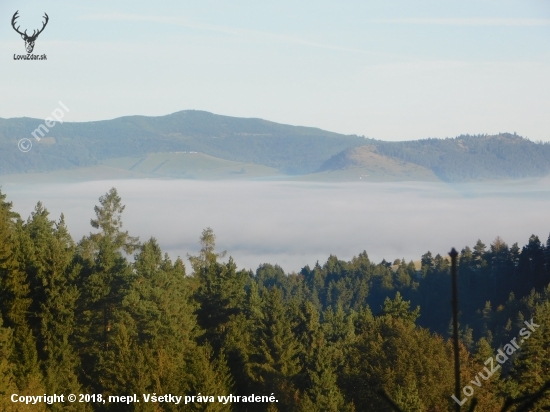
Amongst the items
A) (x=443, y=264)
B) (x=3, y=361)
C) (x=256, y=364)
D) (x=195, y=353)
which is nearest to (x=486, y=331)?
(x=443, y=264)

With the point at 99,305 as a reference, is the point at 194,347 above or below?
below

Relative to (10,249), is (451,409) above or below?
below

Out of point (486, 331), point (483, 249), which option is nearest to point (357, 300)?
point (483, 249)

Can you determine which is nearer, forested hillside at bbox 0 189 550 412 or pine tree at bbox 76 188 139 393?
forested hillside at bbox 0 189 550 412

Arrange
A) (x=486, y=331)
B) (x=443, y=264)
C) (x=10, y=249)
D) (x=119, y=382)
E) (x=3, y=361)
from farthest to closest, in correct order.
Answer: (x=443, y=264) < (x=486, y=331) < (x=10, y=249) < (x=119, y=382) < (x=3, y=361)

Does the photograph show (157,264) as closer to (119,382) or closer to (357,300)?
(119,382)

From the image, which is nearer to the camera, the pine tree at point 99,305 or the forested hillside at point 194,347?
the forested hillside at point 194,347

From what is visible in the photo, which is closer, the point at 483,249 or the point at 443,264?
the point at 483,249

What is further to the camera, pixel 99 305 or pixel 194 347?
pixel 99 305

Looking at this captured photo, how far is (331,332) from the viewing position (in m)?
39.7

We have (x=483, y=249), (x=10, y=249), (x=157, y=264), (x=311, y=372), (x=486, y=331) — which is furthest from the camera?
(x=483, y=249)

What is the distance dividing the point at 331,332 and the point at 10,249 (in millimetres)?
17177

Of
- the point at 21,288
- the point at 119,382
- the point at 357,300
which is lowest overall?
the point at 357,300

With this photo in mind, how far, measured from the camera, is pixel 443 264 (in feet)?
311
